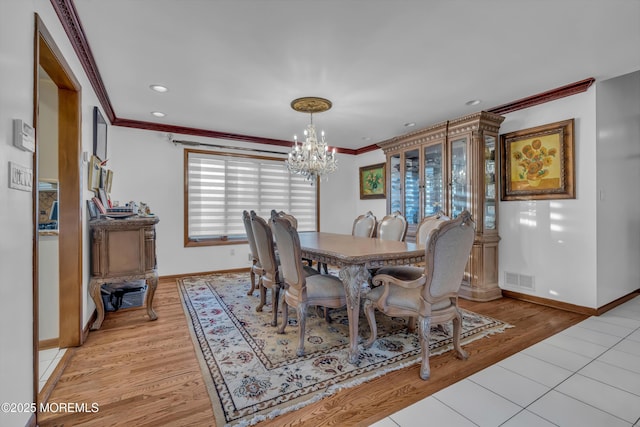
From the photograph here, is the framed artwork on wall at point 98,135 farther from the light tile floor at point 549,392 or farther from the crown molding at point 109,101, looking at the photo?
the light tile floor at point 549,392

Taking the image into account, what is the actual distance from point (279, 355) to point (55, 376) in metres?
1.43

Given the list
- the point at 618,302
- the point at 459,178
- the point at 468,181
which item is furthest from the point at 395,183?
the point at 618,302

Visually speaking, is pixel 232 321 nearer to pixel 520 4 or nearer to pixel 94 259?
pixel 94 259

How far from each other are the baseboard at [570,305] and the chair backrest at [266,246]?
297 centimetres

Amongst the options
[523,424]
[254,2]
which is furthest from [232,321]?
[254,2]

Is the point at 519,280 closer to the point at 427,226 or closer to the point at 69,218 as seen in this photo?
the point at 427,226

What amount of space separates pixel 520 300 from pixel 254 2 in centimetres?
406

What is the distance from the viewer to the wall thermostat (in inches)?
51.1

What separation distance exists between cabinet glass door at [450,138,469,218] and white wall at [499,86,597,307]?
1.70ft

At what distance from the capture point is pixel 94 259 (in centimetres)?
264

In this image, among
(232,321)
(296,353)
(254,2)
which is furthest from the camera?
(232,321)

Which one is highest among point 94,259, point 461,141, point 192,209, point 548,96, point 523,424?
point 548,96

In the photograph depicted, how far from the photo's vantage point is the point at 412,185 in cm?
445

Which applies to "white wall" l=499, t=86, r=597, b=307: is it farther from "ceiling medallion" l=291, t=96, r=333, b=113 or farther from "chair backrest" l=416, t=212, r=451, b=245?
"ceiling medallion" l=291, t=96, r=333, b=113
